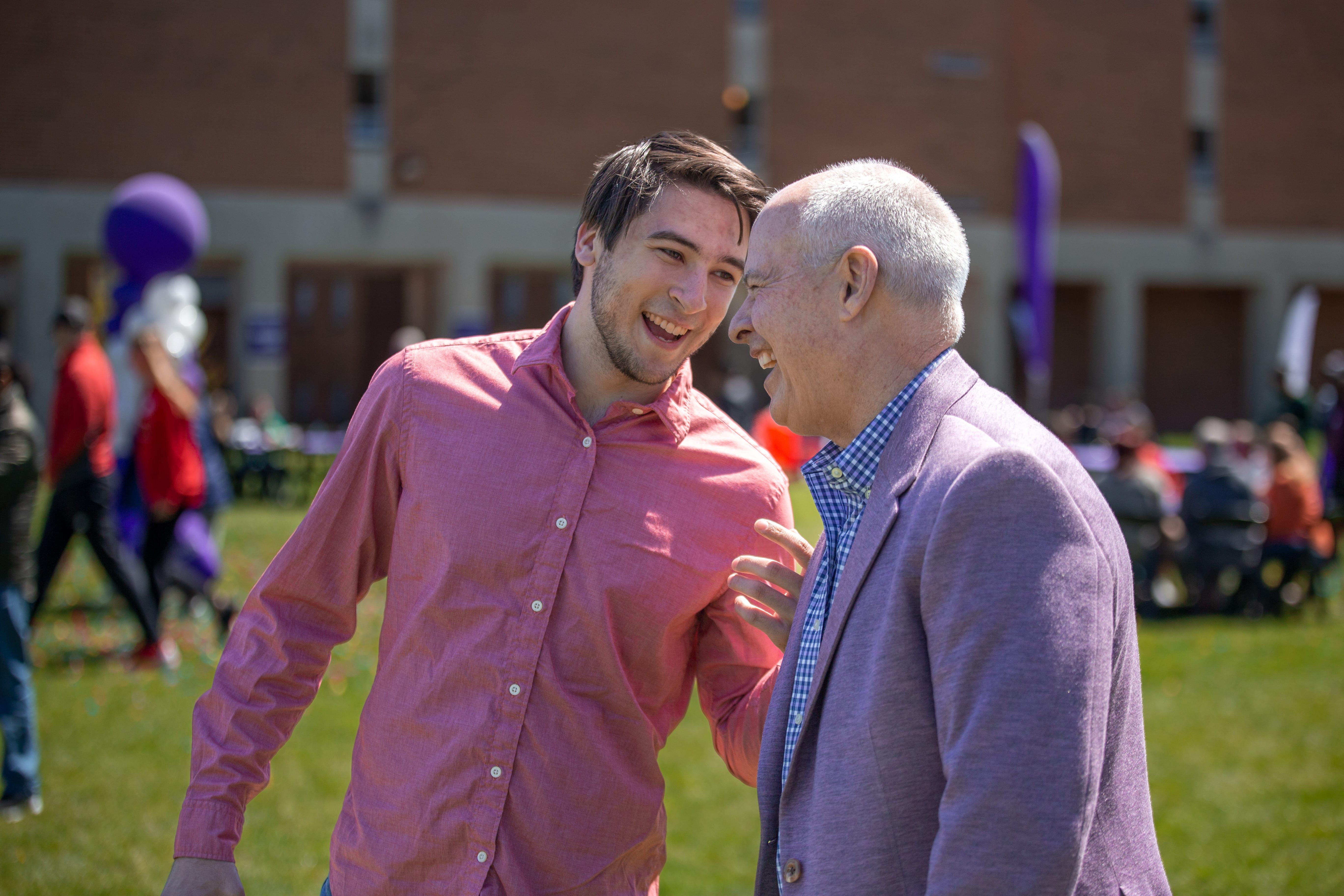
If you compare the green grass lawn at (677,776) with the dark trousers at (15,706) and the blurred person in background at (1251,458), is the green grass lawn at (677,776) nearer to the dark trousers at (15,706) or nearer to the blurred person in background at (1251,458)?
the dark trousers at (15,706)

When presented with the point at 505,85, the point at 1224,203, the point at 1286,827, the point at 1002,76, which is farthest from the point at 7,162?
the point at 1224,203

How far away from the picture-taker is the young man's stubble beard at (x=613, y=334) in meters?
2.27

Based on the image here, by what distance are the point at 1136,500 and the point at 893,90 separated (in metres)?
20.8

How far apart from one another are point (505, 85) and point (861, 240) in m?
26.1

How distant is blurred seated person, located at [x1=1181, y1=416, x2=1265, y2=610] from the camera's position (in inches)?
380

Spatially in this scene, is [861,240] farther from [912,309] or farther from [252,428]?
[252,428]

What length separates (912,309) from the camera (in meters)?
1.68

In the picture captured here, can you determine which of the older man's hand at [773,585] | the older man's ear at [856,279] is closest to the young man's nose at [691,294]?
the older man's hand at [773,585]

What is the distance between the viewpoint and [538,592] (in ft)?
6.73

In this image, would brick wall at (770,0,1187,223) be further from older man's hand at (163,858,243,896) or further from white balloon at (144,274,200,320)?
older man's hand at (163,858,243,896)

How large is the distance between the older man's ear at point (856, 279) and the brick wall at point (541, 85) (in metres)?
25.2

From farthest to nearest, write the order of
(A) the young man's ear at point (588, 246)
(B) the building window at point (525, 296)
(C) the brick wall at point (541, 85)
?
(B) the building window at point (525, 296), (C) the brick wall at point (541, 85), (A) the young man's ear at point (588, 246)

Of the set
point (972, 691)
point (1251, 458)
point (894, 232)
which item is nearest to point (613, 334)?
point (894, 232)

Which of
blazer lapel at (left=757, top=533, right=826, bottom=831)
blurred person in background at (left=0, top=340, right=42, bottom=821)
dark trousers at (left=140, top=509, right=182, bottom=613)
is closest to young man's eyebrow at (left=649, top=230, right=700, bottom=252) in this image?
blazer lapel at (left=757, top=533, right=826, bottom=831)
